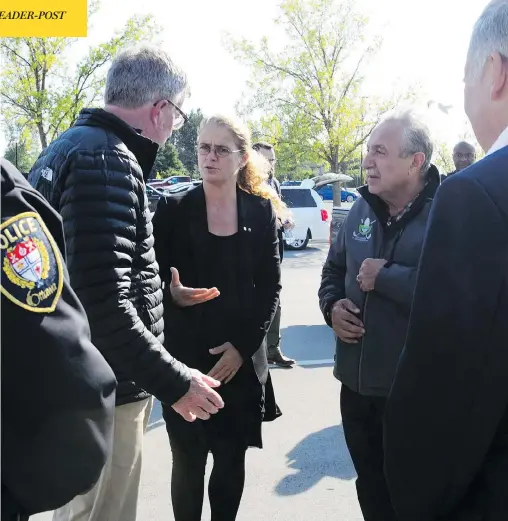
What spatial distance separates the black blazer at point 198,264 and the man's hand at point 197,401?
675 mm

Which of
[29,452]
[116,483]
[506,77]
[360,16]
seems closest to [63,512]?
[116,483]

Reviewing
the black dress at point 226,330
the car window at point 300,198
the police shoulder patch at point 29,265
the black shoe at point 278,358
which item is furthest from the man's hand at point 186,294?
the car window at point 300,198

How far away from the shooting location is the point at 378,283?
2.47 metres

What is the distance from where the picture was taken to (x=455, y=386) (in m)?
1.24

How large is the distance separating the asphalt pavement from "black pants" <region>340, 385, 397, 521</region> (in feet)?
2.01

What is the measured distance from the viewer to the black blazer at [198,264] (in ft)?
9.00

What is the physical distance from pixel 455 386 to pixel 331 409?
3543 millimetres

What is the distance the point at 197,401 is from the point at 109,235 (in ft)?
2.16

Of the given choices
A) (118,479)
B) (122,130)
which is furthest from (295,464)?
(122,130)

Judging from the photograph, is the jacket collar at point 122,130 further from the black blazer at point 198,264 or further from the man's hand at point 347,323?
the man's hand at point 347,323

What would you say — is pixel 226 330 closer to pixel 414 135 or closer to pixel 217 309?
pixel 217 309

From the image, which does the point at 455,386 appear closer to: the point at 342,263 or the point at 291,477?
the point at 342,263

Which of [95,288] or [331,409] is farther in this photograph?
[331,409]

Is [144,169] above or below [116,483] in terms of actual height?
above
